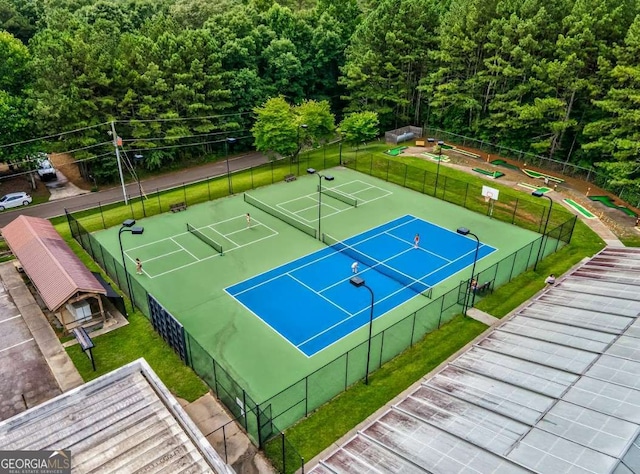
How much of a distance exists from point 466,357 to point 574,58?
33568mm

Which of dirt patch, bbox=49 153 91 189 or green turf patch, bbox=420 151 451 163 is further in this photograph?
green turf patch, bbox=420 151 451 163

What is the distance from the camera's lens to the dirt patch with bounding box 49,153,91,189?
45.8m

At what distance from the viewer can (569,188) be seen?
135ft

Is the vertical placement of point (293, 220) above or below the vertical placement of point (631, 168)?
below

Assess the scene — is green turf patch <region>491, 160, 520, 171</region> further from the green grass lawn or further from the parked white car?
the parked white car

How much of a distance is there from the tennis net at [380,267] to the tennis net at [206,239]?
7258mm

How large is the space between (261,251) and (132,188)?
19461 millimetres

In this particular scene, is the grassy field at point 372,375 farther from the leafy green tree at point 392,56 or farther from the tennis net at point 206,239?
the leafy green tree at point 392,56

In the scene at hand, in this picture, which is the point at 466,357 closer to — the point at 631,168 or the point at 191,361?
the point at 191,361

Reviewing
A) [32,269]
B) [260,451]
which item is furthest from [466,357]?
[32,269]

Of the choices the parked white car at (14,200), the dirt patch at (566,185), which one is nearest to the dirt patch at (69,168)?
the parked white car at (14,200)

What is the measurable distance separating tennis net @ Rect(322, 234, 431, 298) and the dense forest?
21.5 meters

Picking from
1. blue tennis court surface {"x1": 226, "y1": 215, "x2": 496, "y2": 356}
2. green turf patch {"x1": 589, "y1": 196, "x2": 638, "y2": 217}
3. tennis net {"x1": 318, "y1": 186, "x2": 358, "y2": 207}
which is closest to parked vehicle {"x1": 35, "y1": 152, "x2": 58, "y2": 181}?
tennis net {"x1": 318, "y1": 186, "x2": 358, "y2": 207}

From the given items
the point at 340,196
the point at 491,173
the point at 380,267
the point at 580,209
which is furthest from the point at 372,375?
the point at 491,173
